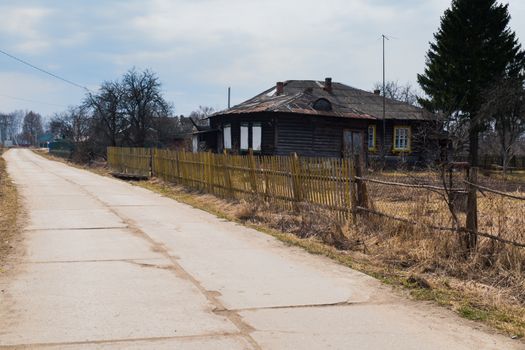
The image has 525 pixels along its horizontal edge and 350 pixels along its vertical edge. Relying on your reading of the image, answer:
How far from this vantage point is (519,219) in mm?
7195

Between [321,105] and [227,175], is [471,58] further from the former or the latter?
[227,175]

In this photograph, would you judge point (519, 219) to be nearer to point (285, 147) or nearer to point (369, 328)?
point (369, 328)

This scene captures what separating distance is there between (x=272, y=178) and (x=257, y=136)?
740 inches

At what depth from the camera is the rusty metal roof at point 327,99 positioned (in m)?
31.9

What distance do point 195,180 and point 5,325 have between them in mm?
15407

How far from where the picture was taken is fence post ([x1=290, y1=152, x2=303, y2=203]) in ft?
41.1

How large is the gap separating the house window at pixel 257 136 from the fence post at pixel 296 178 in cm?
1960

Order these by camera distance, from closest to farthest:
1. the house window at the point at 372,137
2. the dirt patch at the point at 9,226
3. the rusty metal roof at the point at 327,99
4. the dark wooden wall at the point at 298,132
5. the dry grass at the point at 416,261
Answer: the dry grass at the point at 416,261 < the dirt patch at the point at 9,226 < the dark wooden wall at the point at 298,132 < the rusty metal roof at the point at 327,99 < the house window at the point at 372,137

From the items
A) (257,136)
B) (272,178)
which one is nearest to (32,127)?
(257,136)

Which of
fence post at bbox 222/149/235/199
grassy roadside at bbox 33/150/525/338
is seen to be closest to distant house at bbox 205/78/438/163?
fence post at bbox 222/149/235/199

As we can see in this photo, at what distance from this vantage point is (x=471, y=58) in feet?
114

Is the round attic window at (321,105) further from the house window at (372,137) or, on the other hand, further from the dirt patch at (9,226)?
the dirt patch at (9,226)

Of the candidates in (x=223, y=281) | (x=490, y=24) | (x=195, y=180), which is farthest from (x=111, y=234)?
(x=490, y=24)

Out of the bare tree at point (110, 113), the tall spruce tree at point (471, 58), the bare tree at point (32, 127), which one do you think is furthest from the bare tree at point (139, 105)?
the bare tree at point (32, 127)
